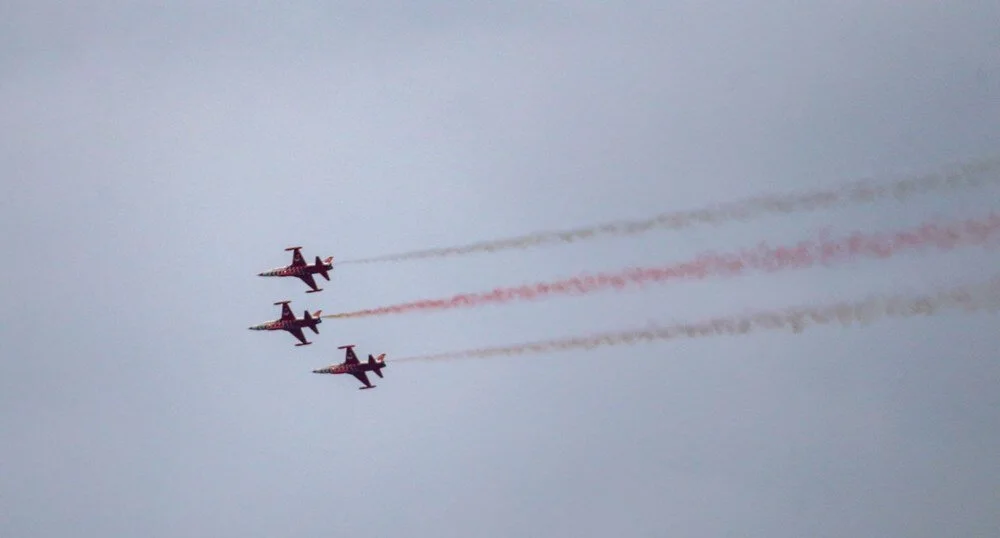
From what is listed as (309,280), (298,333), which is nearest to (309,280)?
(309,280)

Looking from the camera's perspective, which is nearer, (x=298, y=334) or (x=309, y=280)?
(x=309, y=280)

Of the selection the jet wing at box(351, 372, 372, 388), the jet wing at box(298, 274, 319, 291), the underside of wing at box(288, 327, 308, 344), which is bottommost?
the jet wing at box(351, 372, 372, 388)

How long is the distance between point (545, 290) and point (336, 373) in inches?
684

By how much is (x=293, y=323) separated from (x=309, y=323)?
0.95 m

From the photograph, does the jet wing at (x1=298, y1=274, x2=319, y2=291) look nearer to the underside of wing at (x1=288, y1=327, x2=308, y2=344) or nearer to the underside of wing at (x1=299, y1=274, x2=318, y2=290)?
the underside of wing at (x1=299, y1=274, x2=318, y2=290)

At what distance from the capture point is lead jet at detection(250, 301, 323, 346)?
102 meters

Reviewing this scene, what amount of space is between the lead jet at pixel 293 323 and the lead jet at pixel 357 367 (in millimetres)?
1825

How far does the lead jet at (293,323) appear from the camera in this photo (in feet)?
336

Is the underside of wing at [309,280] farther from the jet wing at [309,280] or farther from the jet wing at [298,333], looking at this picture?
the jet wing at [298,333]

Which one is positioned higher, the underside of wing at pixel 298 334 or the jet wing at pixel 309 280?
the jet wing at pixel 309 280

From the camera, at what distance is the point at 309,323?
102375 mm

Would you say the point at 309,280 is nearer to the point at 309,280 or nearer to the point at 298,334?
the point at 309,280

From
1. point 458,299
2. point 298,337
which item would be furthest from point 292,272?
point 458,299

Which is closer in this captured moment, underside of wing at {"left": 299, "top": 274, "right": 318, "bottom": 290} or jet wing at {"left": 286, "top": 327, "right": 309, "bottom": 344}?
underside of wing at {"left": 299, "top": 274, "right": 318, "bottom": 290}
